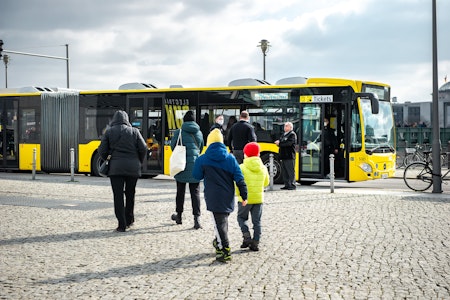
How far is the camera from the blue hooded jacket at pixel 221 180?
7.28m

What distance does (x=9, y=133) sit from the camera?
2347cm

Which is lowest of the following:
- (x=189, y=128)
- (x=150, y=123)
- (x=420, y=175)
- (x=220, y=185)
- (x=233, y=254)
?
(x=233, y=254)

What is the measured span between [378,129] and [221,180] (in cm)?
1081

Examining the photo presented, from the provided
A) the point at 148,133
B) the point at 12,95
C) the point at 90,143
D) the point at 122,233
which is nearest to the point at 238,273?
the point at 122,233

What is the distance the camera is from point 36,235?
902 cm

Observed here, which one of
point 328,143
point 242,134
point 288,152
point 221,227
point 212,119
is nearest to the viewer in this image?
point 221,227

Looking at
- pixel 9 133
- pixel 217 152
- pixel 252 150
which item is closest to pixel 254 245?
pixel 252 150

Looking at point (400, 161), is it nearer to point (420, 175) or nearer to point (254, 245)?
point (420, 175)

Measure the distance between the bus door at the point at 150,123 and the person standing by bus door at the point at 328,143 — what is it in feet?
17.8

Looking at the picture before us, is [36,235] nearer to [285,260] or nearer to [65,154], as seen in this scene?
[285,260]

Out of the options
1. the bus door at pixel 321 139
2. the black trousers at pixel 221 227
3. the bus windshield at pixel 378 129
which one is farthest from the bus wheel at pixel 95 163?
the black trousers at pixel 221 227

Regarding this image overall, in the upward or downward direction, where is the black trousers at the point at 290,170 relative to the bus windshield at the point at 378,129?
downward

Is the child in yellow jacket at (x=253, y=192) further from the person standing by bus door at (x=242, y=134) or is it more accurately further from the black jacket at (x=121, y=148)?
the person standing by bus door at (x=242, y=134)

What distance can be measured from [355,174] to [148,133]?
699 cm
